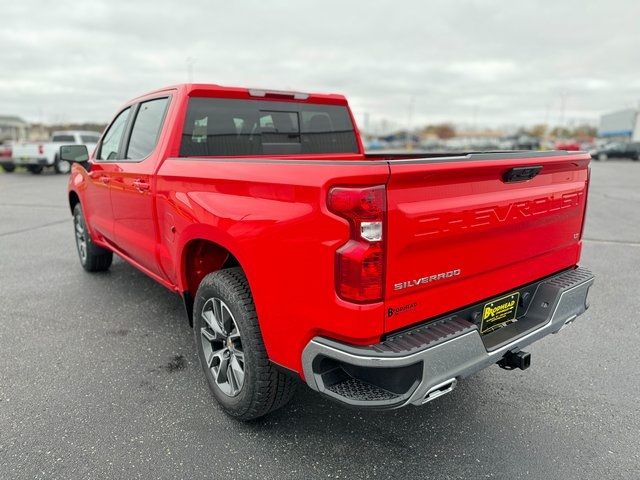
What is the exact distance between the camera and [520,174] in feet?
7.95

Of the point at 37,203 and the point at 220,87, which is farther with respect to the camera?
the point at 37,203

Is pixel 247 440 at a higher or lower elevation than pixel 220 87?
lower

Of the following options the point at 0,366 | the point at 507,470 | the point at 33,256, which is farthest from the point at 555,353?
the point at 33,256

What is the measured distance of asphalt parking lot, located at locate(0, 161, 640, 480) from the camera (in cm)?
246

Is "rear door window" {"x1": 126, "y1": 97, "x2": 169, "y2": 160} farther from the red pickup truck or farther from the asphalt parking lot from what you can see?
the asphalt parking lot

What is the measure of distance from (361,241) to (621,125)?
94.6 meters

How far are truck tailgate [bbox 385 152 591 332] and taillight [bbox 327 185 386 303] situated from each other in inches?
1.8

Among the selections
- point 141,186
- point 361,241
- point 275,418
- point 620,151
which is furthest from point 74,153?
point 620,151

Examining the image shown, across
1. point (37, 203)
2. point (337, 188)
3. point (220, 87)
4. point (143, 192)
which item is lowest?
point (37, 203)

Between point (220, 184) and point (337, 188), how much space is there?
2.95ft

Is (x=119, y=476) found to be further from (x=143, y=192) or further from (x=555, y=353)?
(x=555, y=353)

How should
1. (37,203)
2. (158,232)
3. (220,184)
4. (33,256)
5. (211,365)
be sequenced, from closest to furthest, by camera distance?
(220,184) < (211,365) < (158,232) < (33,256) < (37,203)

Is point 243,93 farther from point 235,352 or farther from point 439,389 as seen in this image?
point 439,389

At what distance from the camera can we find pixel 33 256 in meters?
6.55
